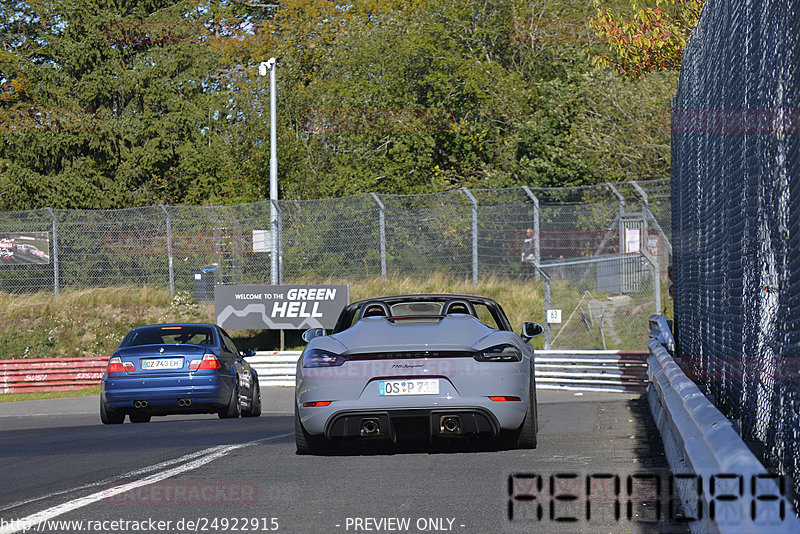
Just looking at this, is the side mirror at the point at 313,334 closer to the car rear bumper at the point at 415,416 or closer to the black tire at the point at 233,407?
the car rear bumper at the point at 415,416

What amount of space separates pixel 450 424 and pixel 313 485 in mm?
1443

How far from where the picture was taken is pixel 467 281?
27391 millimetres

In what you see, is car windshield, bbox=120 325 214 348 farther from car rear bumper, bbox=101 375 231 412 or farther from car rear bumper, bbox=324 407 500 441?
car rear bumper, bbox=324 407 500 441

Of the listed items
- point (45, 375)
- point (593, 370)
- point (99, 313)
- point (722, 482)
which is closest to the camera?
point (722, 482)

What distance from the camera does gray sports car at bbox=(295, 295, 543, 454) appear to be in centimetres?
845

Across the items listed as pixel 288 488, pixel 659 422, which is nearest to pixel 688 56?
pixel 659 422

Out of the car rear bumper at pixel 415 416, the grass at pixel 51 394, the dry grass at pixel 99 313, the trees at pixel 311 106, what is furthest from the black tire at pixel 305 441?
the trees at pixel 311 106

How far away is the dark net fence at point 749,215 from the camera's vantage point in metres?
5.20

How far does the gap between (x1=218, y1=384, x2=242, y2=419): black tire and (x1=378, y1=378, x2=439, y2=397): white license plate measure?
6.93m

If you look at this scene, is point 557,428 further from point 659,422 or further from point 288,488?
point 288,488

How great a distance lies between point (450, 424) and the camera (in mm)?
8539

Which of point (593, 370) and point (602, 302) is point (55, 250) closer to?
point (602, 302)

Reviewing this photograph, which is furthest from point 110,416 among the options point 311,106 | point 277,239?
point 311,106

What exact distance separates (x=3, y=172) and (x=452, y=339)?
37.4 metres
